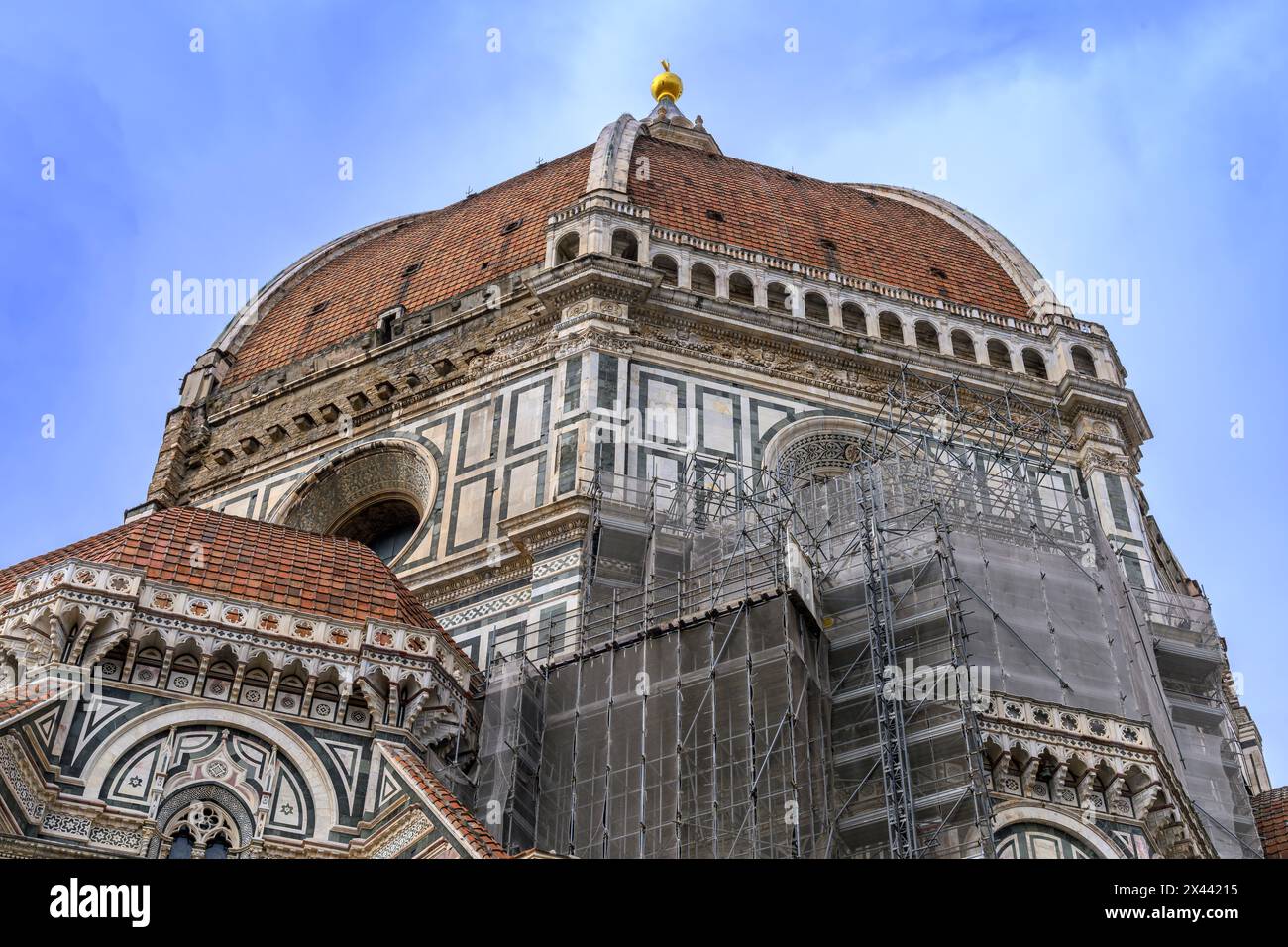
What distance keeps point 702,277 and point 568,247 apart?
1.94 meters

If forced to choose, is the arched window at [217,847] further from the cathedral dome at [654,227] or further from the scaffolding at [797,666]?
the cathedral dome at [654,227]

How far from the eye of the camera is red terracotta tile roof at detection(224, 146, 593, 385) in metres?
27.9

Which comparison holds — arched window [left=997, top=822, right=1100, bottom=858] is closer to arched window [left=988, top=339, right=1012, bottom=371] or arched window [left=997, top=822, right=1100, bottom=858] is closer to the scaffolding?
the scaffolding

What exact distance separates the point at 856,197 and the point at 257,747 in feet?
66.6

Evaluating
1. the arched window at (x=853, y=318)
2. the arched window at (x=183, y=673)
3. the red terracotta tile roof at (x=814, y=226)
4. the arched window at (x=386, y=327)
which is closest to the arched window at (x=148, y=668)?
the arched window at (x=183, y=673)

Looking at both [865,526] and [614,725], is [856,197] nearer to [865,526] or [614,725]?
[865,526]

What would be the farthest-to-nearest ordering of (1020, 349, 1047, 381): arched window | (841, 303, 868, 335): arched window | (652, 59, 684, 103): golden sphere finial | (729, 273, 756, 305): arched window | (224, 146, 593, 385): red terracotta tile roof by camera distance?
(652, 59, 684, 103): golden sphere finial < (224, 146, 593, 385): red terracotta tile roof < (1020, 349, 1047, 381): arched window < (841, 303, 868, 335): arched window < (729, 273, 756, 305): arched window

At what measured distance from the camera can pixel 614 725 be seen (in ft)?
57.7

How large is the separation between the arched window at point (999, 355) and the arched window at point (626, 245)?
5.39m

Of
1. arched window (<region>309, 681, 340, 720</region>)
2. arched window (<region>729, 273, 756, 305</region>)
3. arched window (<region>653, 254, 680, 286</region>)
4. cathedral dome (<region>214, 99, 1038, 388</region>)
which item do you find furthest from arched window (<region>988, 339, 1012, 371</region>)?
arched window (<region>309, 681, 340, 720</region>)

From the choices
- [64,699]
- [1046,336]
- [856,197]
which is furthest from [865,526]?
[856,197]

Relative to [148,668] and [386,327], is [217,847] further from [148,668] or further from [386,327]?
[386,327]

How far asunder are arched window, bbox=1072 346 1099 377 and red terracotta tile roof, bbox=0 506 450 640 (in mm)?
12013
